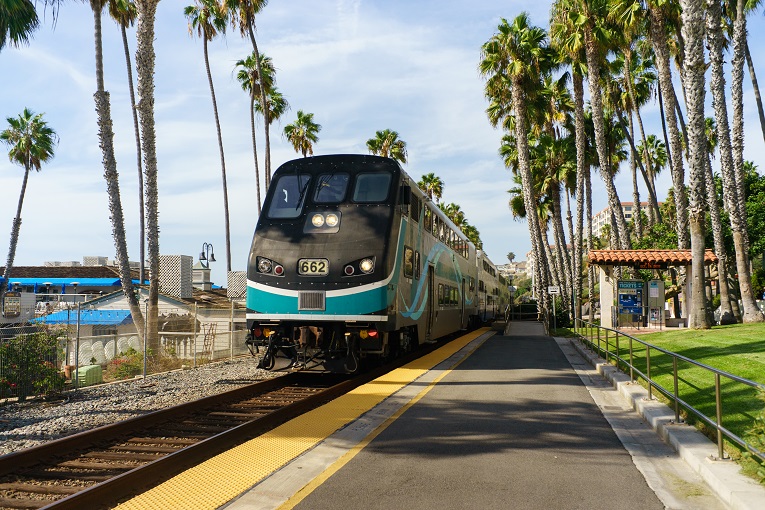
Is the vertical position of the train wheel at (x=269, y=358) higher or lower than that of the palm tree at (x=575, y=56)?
lower

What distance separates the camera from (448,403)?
9.58m

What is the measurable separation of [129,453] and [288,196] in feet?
23.1

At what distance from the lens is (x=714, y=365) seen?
12719 millimetres

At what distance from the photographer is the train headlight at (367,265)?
1220 centimetres

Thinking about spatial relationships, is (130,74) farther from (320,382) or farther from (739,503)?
(739,503)

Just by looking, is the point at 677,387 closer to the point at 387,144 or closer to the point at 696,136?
the point at 696,136

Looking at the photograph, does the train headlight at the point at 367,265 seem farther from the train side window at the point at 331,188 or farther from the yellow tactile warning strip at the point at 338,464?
the yellow tactile warning strip at the point at 338,464

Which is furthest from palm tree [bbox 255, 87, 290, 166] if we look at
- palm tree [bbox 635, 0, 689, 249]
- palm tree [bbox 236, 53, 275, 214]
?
palm tree [bbox 635, 0, 689, 249]

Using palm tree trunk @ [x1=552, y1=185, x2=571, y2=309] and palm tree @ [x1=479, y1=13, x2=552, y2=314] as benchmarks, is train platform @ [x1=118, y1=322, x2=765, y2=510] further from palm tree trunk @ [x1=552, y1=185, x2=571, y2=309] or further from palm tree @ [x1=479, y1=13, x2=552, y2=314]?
palm tree trunk @ [x1=552, y1=185, x2=571, y2=309]

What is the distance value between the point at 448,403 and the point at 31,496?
5569mm

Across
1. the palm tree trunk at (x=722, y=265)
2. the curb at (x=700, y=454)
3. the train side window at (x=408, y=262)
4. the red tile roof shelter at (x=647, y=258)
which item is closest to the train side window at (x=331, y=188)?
the train side window at (x=408, y=262)

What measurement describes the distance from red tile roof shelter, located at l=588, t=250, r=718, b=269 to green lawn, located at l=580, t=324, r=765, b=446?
10.2 feet

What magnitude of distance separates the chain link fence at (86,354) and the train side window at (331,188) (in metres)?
5.41

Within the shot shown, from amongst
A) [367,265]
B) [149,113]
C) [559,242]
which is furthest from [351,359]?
[559,242]
